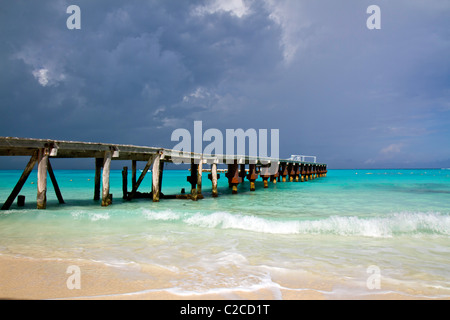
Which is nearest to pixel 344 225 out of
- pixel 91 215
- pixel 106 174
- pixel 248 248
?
pixel 248 248

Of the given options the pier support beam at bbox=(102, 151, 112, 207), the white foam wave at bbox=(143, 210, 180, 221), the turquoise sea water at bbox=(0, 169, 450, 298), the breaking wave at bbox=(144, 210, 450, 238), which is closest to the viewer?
the turquoise sea water at bbox=(0, 169, 450, 298)

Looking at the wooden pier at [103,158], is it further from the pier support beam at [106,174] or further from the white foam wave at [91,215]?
the white foam wave at [91,215]

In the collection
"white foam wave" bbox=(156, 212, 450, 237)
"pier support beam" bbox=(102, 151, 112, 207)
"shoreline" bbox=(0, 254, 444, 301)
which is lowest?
"white foam wave" bbox=(156, 212, 450, 237)

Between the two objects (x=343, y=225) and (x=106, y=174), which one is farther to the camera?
(x=106, y=174)

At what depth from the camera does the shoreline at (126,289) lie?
3.16 metres

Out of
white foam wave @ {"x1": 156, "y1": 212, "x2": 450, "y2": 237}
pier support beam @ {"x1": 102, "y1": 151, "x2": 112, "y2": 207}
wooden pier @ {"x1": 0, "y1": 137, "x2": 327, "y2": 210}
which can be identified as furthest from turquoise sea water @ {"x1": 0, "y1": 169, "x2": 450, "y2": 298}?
pier support beam @ {"x1": 102, "y1": 151, "x2": 112, "y2": 207}

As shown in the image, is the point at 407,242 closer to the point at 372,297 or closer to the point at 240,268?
the point at 372,297

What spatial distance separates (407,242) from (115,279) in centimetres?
629

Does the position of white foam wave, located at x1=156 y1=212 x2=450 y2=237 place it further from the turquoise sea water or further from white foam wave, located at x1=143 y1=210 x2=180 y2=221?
white foam wave, located at x1=143 y1=210 x2=180 y2=221

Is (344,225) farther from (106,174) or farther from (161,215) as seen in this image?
(106,174)

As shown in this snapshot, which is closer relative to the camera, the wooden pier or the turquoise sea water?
the turquoise sea water

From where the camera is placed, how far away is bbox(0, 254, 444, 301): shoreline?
3164mm

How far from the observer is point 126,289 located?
3.37 meters

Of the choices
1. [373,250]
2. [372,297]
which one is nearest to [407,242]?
[373,250]
